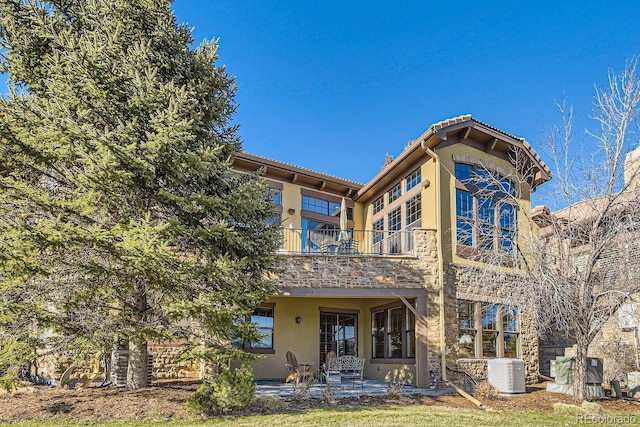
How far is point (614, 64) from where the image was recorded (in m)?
9.95

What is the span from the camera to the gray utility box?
11320mm

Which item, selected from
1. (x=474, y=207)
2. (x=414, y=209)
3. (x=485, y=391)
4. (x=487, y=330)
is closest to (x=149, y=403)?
(x=485, y=391)

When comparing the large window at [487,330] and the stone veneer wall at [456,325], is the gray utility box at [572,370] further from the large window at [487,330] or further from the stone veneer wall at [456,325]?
the large window at [487,330]

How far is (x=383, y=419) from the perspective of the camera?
26.5 ft

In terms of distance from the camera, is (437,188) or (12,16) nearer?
(12,16)

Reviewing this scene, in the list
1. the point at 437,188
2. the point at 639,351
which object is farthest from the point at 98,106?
the point at 639,351

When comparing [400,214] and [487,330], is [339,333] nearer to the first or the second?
[400,214]

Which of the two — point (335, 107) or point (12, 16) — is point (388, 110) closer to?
point (335, 107)

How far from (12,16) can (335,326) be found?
11722mm

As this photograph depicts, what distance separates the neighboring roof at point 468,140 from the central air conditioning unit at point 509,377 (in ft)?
18.0

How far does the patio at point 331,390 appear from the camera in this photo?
10109 millimetres

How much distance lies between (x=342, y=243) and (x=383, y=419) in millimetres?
6444

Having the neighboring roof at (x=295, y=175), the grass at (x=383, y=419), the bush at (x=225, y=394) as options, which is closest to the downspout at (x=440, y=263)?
the grass at (x=383, y=419)

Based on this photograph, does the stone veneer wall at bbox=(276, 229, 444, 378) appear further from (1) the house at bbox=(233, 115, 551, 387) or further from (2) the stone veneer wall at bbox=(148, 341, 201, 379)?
(2) the stone veneer wall at bbox=(148, 341, 201, 379)
